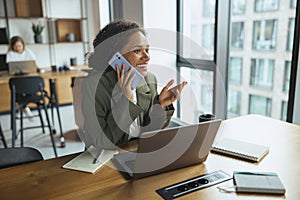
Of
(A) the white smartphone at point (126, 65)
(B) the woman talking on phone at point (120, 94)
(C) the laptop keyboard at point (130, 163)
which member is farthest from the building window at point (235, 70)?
(C) the laptop keyboard at point (130, 163)

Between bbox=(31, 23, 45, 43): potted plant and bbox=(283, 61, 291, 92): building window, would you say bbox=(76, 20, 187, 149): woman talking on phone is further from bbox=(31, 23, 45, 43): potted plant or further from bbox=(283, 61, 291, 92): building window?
bbox=(31, 23, 45, 43): potted plant

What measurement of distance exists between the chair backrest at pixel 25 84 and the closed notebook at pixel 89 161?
208cm

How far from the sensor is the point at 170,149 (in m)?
1.00

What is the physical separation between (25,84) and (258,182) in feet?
9.04

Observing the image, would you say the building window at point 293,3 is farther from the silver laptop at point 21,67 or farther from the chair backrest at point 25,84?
the silver laptop at point 21,67

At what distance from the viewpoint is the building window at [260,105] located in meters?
2.46

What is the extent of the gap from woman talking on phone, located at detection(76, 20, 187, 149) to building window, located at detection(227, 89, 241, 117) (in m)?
1.40

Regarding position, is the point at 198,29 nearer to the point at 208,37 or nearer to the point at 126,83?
the point at 208,37

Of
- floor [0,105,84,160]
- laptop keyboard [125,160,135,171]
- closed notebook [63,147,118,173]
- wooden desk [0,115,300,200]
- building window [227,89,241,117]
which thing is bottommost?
floor [0,105,84,160]

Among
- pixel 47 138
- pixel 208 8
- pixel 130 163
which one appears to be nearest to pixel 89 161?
pixel 130 163

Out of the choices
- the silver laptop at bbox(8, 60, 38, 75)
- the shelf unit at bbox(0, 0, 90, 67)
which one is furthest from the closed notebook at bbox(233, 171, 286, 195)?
the shelf unit at bbox(0, 0, 90, 67)

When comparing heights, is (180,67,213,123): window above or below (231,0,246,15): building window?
below

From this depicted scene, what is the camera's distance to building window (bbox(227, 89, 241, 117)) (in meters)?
2.73

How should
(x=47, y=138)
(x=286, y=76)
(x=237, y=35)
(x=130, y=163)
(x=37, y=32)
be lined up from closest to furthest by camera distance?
(x=130, y=163) → (x=286, y=76) → (x=237, y=35) → (x=47, y=138) → (x=37, y=32)
